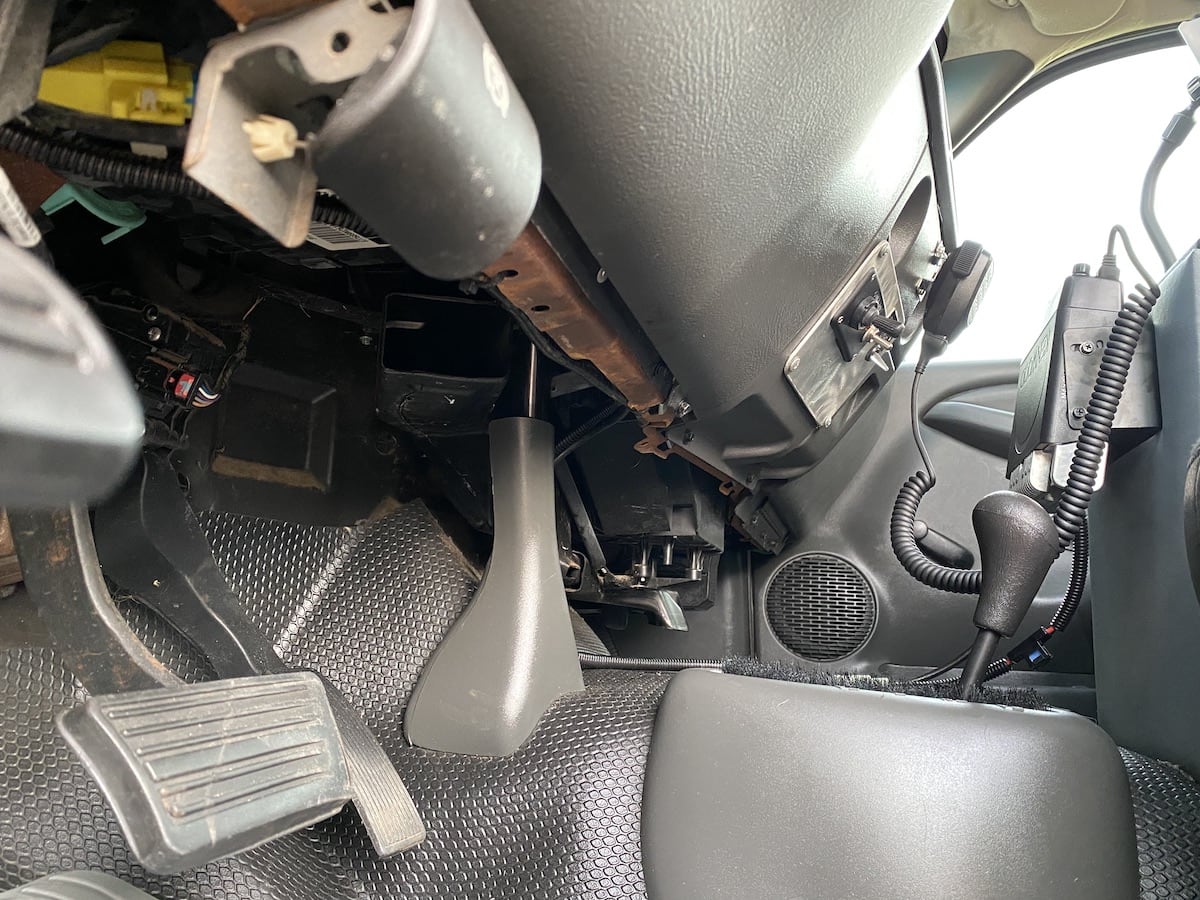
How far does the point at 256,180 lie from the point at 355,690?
0.63 m

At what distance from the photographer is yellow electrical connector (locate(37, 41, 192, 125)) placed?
41 centimetres

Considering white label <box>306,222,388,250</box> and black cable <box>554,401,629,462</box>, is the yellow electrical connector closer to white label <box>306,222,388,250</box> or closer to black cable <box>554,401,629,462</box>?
white label <box>306,222,388,250</box>

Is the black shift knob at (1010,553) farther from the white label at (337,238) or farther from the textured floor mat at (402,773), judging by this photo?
the white label at (337,238)

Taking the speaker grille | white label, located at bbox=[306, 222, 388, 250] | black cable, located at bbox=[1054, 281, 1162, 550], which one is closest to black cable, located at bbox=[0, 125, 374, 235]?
white label, located at bbox=[306, 222, 388, 250]

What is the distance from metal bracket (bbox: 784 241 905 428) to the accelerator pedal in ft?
1.85

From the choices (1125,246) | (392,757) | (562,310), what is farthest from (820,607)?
(562,310)

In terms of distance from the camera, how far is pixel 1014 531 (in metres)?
0.85

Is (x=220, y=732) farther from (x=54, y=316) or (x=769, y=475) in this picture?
(x=769, y=475)

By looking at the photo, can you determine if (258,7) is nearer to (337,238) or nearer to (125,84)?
(125,84)

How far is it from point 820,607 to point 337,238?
3.89ft

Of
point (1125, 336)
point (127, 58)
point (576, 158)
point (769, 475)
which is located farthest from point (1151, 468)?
point (127, 58)

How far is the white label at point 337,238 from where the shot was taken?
1.84 feet

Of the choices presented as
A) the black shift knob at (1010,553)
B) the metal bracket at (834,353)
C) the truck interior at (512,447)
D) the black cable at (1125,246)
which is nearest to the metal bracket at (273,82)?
the truck interior at (512,447)

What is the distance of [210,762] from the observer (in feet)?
1.52
